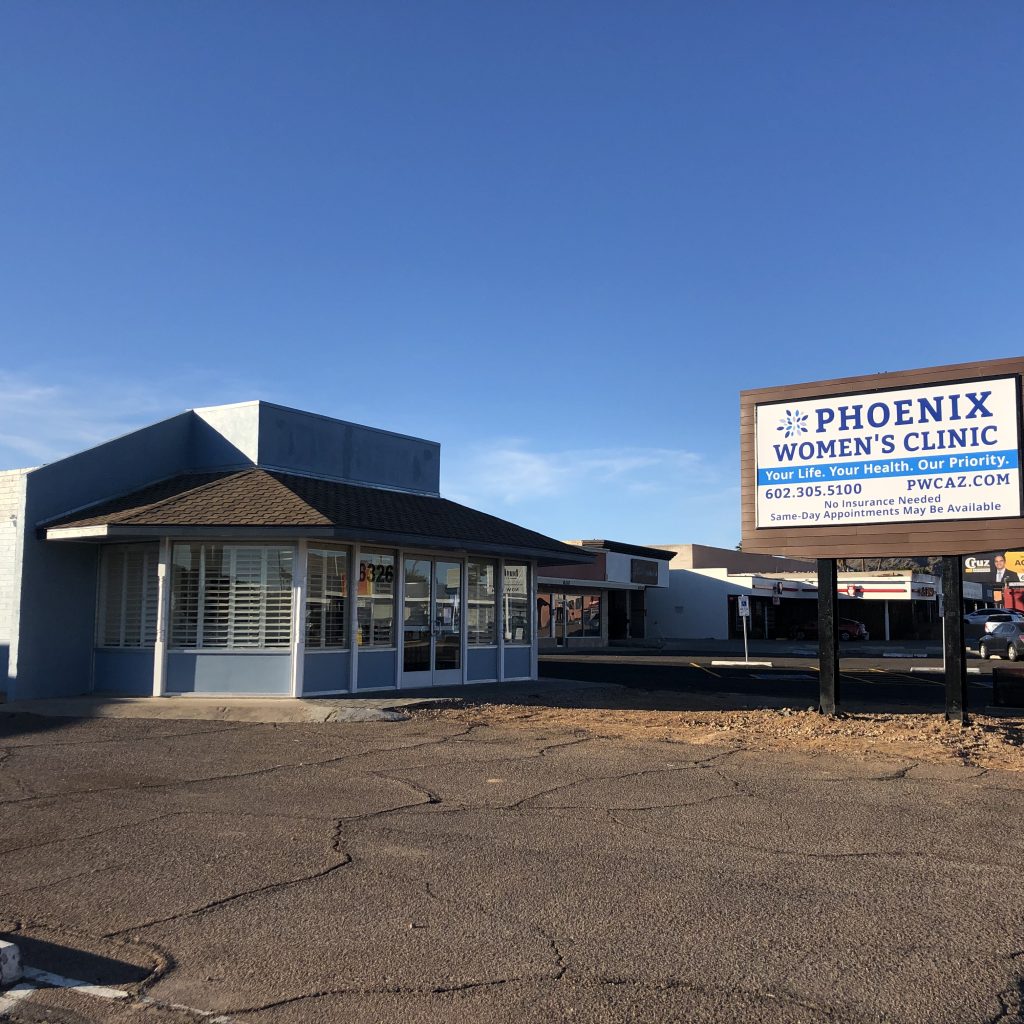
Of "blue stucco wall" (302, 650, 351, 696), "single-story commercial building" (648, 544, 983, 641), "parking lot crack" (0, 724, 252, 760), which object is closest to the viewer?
"parking lot crack" (0, 724, 252, 760)

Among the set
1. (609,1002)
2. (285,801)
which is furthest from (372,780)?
(609,1002)

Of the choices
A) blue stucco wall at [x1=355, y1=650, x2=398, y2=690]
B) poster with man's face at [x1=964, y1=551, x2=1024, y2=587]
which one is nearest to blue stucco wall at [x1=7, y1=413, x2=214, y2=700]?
blue stucco wall at [x1=355, y1=650, x2=398, y2=690]

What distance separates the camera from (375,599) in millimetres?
17906

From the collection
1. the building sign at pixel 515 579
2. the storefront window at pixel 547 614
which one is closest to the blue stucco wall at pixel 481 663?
the building sign at pixel 515 579

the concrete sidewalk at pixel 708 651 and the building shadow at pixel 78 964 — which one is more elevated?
the concrete sidewalk at pixel 708 651

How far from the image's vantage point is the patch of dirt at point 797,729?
1227 centimetres

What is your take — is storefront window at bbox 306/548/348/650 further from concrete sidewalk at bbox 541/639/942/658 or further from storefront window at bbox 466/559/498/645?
concrete sidewalk at bbox 541/639/942/658

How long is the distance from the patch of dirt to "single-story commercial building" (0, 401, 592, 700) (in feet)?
8.93

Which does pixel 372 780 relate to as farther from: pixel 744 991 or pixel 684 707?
pixel 684 707

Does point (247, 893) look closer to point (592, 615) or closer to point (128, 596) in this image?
point (128, 596)

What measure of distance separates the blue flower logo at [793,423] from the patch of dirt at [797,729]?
4451 millimetres

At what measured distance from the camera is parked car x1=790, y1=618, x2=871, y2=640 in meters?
57.2

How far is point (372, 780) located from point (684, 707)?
27.2 ft

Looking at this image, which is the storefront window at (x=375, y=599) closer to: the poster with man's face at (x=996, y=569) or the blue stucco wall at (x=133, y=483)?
the blue stucco wall at (x=133, y=483)
